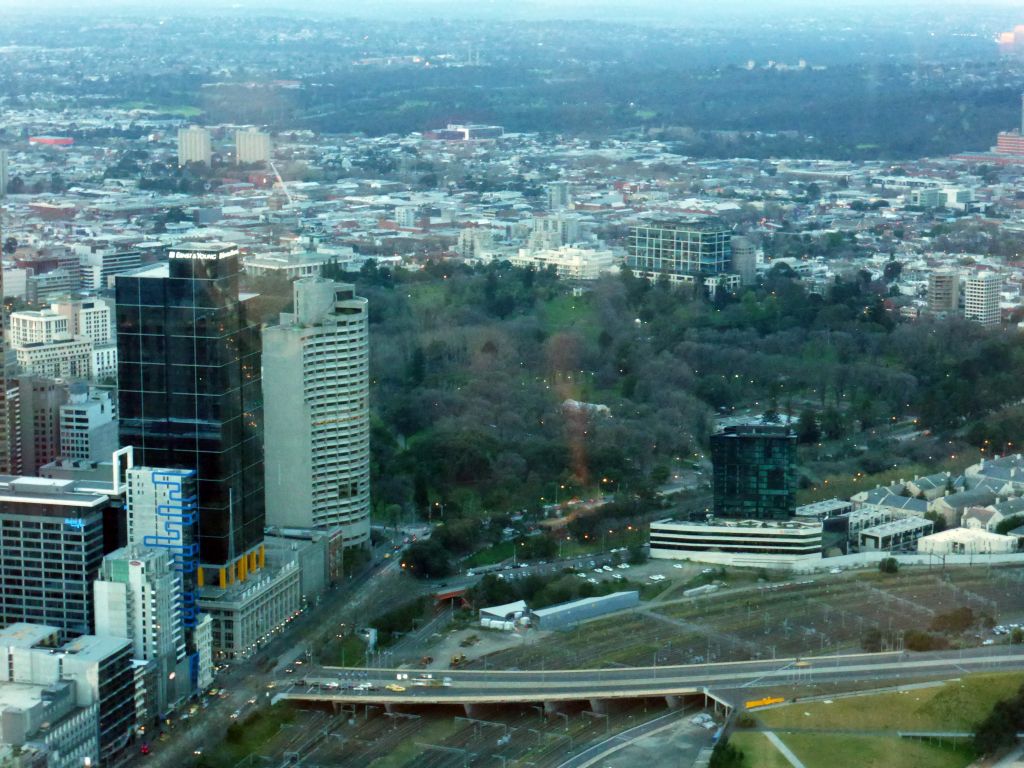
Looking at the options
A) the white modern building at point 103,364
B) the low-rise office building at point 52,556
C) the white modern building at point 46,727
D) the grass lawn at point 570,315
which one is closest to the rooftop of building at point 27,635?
the white modern building at point 46,727

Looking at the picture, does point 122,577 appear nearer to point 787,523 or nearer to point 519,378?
point 787,523

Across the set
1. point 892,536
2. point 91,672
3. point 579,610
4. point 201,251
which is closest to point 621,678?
point 579,610

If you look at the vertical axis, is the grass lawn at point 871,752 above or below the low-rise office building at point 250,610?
below

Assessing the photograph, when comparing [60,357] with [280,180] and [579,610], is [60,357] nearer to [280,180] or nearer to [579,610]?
[579,610]

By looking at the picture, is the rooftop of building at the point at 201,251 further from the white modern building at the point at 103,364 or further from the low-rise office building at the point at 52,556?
the white modern building at the point at 103,364

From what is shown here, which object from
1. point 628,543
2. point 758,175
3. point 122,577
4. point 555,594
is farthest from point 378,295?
point 758,175

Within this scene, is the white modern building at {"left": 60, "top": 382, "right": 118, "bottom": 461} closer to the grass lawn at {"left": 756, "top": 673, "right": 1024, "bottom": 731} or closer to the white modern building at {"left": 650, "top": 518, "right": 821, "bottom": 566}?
the white modern building at {"left": 650, "top": 518, "right": 821, "bottom": 566}

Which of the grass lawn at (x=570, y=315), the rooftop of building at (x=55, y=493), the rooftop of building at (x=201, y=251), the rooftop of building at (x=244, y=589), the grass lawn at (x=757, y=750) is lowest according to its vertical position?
the grass lawn at (x=757, y=750)

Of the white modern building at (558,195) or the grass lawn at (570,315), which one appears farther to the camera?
the white modern building at (558,195)
